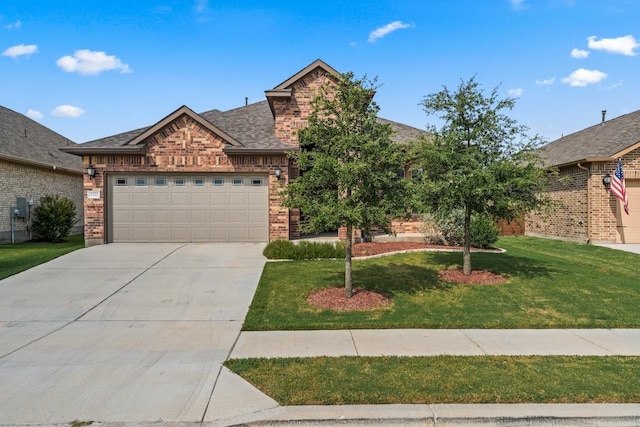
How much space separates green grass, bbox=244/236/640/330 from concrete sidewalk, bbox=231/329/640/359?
0.25m

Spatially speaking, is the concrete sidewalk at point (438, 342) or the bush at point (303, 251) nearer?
the concrete sidewalk at point (438, 342)

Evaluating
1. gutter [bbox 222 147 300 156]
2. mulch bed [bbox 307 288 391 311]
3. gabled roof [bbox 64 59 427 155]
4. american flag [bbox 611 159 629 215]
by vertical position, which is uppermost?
gabled roof [bbox 64 59 427 155]

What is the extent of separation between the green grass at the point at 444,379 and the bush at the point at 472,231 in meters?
8.31

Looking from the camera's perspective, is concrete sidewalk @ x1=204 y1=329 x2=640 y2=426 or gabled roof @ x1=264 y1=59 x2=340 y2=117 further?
gabled roof @ x1=264 y1=59 x2=340 y2=117

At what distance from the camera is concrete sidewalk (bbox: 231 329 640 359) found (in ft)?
17.4

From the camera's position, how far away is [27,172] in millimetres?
18438

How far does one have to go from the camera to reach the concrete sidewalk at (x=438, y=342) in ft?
17.4

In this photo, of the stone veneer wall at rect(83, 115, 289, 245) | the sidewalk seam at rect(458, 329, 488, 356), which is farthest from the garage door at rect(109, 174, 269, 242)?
the sidewalk seam at rect(458, 329, 488, 356)

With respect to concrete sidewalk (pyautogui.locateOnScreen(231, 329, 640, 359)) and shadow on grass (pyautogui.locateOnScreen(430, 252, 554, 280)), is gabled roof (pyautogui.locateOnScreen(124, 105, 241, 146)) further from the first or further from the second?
concrete sidewalk (pyautogui.locateOnScreen(231, 329, 640, 359))

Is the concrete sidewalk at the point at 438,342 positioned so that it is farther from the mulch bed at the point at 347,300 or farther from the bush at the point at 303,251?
the bush at the point at 303,251

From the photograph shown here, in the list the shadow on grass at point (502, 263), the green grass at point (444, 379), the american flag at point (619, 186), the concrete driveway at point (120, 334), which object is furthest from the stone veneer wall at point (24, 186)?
the american flag at point (619, 186)

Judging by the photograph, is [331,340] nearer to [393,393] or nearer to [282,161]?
[393,393]

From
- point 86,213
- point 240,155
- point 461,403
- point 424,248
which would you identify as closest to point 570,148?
point 424,248

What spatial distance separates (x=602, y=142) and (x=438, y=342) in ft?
54.8
